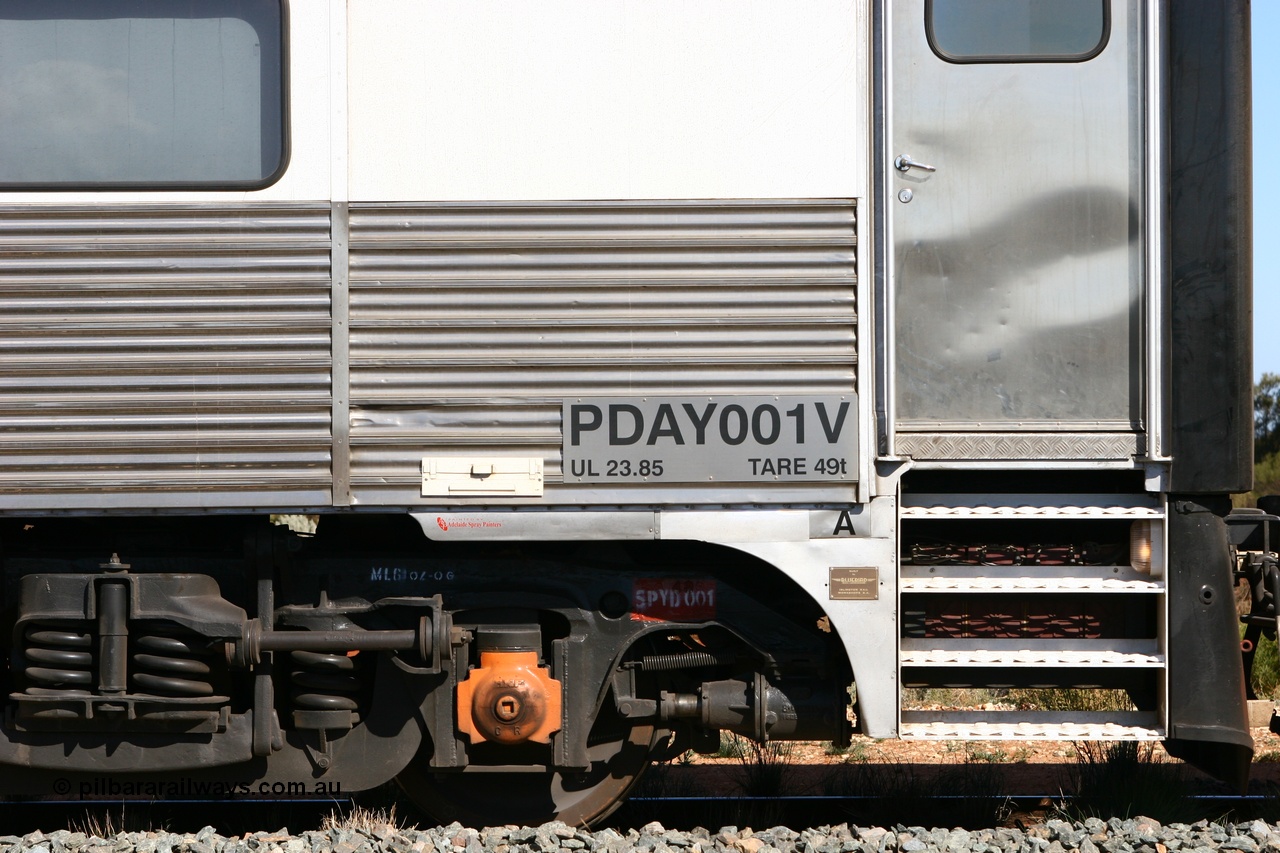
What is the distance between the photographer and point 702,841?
444 centimetres

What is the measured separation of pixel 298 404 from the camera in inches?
165

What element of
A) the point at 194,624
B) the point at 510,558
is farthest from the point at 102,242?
the point at 510,558

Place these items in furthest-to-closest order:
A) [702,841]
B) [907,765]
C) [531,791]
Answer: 1. [907,765]
2. [531,791]
3. [702,841]

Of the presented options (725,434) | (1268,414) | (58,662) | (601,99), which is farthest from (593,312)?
(1268,414)

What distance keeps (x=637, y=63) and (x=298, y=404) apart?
1799 millimetres

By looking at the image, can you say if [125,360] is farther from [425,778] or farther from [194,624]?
[425,778]

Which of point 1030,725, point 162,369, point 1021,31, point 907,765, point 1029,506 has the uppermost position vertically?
point 1021,31

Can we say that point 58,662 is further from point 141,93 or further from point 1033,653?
point 1033,653

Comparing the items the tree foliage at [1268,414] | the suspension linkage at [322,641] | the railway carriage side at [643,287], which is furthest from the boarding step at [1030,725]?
the tree foliage at [1268,414]

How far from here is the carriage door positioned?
13.9 feet

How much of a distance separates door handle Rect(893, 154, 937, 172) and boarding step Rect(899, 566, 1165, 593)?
1.53 metres

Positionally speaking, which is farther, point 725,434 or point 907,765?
point 907,765

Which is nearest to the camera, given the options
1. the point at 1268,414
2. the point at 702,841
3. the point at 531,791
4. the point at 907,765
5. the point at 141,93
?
the point at 141,93

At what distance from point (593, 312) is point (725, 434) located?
0.67 metres
